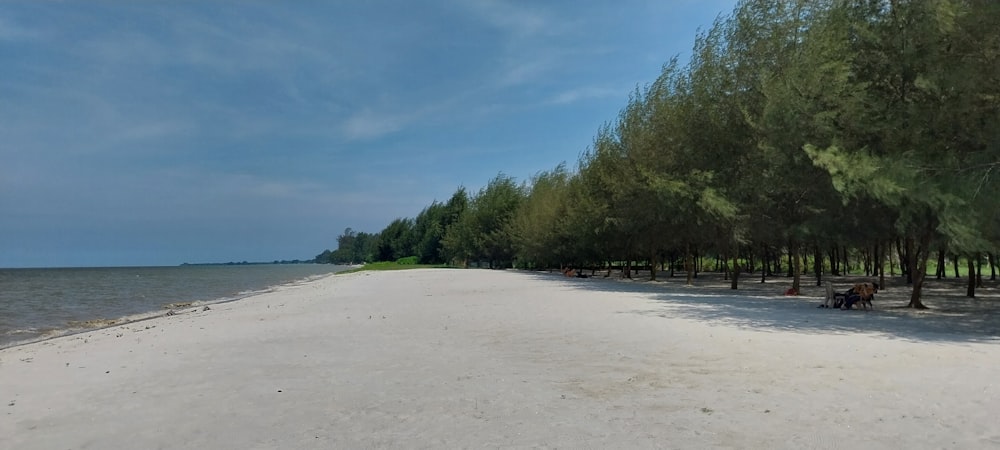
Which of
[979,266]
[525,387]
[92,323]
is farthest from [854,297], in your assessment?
[92,323]

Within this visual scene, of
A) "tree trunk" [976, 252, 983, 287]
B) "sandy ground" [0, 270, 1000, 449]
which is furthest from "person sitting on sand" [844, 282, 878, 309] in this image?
"tree trunk" [976, 252, 983, 287]

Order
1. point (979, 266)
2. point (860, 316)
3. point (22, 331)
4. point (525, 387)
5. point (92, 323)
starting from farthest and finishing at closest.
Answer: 1. point (979, 266)
2. point (92, 323)
3. point (22, 331)
4. point (860, 316)
5. point (525, 387)

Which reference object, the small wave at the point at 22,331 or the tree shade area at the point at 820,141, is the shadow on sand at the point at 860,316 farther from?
the small wave at the point at 22,331

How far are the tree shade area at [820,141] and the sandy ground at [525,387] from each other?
363 centimetres

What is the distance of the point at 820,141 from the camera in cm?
1867

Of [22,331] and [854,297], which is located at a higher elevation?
[854,297]

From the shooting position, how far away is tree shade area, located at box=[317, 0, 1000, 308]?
578 inches

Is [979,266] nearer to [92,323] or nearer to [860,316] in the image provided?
[860,316]

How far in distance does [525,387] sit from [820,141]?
14685 mm

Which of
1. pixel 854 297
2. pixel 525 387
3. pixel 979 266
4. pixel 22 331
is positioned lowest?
pixel 22 331

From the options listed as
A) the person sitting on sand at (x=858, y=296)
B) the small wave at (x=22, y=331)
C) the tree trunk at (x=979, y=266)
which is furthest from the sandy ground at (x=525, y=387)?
the small wave at (x=22, y=331)

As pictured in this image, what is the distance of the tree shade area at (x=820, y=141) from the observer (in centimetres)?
1468

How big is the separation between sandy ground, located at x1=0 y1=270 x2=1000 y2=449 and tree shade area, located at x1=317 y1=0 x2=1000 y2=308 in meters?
3.63

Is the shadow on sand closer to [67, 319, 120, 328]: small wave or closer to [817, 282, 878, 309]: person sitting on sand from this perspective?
[817, 282, 878, 309]: person sitting on sand
